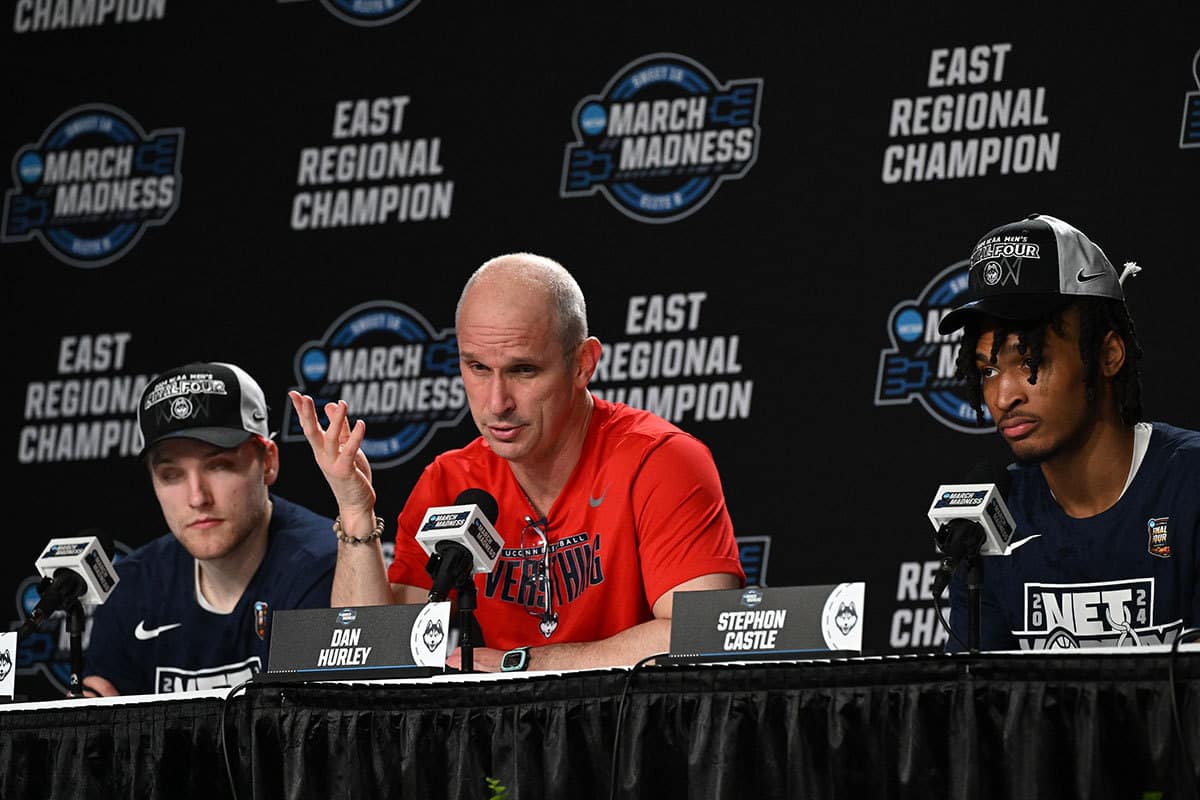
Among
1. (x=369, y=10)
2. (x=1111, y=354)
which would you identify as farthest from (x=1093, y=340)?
(x=369, y=10)

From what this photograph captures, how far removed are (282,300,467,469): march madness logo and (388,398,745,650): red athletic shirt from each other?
1289 millimetres

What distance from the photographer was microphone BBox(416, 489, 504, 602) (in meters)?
2.37

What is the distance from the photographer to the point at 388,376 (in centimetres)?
460

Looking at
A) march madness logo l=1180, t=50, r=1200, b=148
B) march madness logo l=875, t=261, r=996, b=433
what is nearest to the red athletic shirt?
march madness logo l=875, t=261, r=996, b=433

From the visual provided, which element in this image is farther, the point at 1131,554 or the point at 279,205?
the point at 279,205

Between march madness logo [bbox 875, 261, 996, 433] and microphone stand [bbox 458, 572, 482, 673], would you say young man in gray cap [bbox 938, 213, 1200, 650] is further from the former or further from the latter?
march madness logo [bbox 875, 261, 996, 433]

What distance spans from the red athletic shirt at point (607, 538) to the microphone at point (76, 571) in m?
0.65

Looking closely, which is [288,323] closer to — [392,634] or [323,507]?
[323,507]

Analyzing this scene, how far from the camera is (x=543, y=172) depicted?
14.8 feet

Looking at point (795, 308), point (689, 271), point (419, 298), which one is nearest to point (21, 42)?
point (419, 298)

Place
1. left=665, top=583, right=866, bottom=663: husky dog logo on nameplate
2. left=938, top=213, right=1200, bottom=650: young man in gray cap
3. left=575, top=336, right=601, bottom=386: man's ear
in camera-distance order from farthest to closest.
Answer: left=575, top=336, right=601, bottom=386: man's ear < left=938, top=213, right=1200, bottom=650: young man in gray cap < left=665, top=583, right=866, bottom=663: husky dog logo on nameplate

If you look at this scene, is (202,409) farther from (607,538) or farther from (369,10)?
(369,10)

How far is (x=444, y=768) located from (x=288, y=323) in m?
2.69

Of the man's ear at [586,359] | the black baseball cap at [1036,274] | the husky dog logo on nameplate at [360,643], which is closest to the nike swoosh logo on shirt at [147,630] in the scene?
the man's ear at [586,359]
